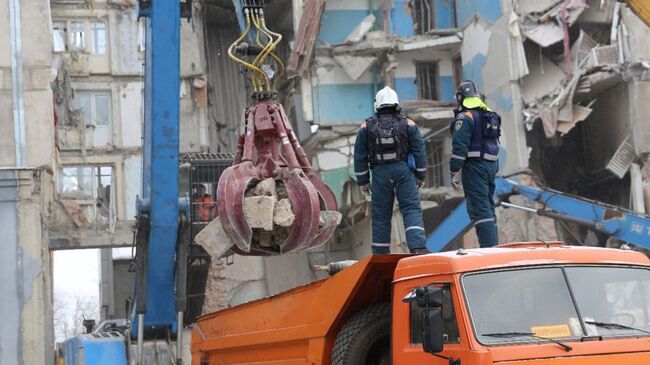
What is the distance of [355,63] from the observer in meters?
30.8

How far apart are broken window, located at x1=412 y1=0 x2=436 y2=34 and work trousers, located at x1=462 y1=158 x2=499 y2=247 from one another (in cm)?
2262

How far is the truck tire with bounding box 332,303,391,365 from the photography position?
Answer: 313 inches

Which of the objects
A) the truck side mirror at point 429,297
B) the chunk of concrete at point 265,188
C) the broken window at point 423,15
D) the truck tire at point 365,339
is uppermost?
the broken window at point 423,15

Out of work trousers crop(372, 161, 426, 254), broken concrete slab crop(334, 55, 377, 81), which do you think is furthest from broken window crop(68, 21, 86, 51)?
work trousers crop(372, 161, 426, 254)

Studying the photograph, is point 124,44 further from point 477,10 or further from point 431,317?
point 431,317

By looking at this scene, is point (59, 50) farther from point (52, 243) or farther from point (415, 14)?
point (415, 14)

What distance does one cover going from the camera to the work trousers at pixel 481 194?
990 cm

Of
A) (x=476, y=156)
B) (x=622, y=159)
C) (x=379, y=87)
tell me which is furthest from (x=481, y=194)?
(x=379, y=87)

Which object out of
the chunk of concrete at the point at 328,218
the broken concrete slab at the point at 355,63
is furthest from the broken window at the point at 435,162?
the chunk of concrete at the point at 328,218

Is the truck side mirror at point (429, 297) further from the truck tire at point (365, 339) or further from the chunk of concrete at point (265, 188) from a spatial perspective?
the chunk of concrete at point (265, 188)

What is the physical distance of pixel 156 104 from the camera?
12.0 metres

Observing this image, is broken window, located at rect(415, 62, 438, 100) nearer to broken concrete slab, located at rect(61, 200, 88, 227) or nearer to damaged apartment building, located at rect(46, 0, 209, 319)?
damaged apartment building, located at rect(46, 0, 209, 319)

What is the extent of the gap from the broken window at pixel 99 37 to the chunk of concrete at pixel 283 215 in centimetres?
2572

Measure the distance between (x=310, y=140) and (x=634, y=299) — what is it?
80.2 feet
